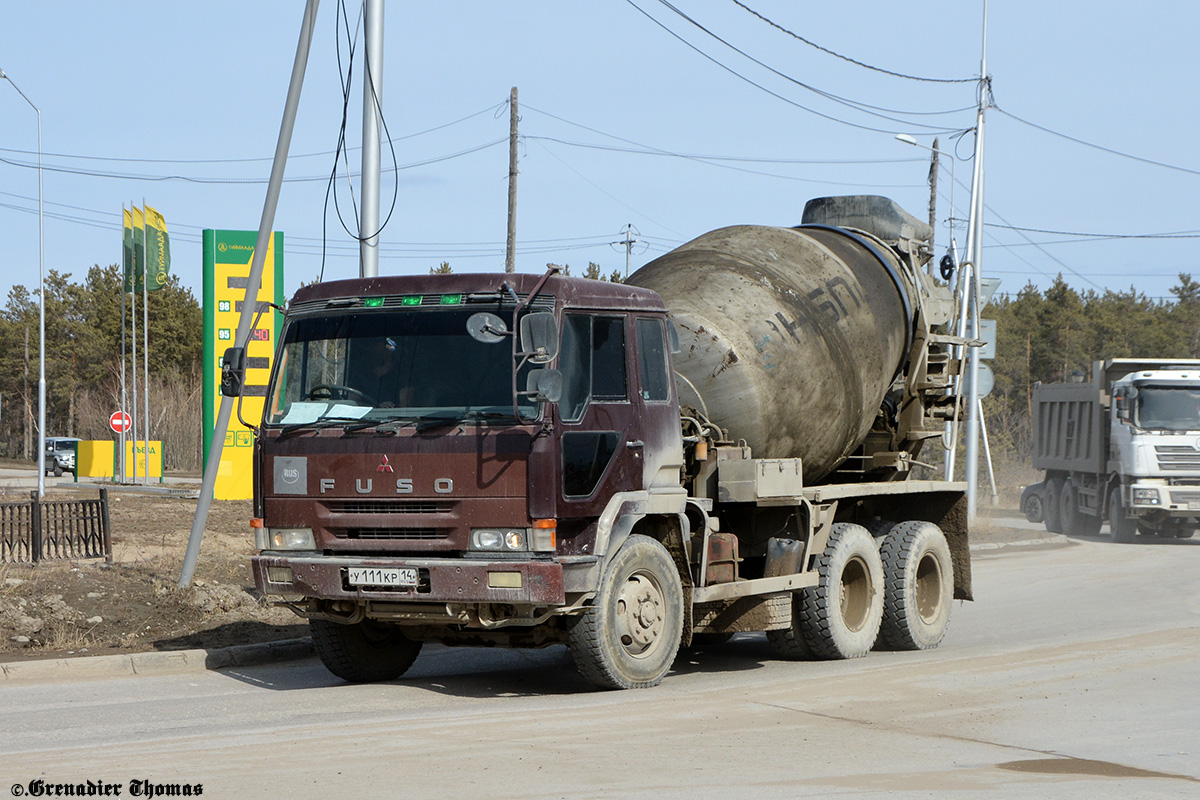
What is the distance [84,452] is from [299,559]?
5247cm

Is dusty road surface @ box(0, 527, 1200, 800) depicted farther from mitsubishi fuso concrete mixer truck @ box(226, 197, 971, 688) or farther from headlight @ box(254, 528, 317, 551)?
headlight @ box(254, 528, 317, 551)

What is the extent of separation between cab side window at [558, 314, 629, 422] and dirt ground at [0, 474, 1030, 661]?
3330 mm

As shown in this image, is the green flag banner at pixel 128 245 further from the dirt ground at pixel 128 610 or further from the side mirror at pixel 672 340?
the side mirror at pixel 672 340

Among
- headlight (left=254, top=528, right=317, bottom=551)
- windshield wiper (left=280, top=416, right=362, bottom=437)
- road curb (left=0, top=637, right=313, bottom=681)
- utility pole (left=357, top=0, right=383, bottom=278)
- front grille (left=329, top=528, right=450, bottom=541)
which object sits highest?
utility pole (left=357, top=0, right=383, bottom=278)

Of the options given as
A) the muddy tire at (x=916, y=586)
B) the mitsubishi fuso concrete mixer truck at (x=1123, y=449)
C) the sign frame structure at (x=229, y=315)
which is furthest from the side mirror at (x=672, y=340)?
the mitsubishi fuso concrete mixer truck at (x=1123, y=449)

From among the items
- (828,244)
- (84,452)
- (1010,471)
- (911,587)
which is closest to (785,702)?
(911,587)

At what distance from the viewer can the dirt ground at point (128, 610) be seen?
10.9 metres

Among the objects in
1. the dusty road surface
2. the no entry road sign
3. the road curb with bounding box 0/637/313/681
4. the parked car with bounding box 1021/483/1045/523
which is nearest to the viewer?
the dusty road surface

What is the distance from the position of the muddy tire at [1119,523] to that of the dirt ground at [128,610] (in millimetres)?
18728

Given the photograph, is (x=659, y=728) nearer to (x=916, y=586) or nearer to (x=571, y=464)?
(x=571, y=464)

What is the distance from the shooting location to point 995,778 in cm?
646

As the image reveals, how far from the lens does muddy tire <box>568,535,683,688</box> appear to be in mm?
8789

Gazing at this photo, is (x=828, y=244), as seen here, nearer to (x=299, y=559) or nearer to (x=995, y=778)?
(x=299, y=559)

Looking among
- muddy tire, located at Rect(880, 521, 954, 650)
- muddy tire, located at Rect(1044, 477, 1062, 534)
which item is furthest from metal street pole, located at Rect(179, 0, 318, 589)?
muddy tire, located at Rect(1044, 477, 1062, 534)
